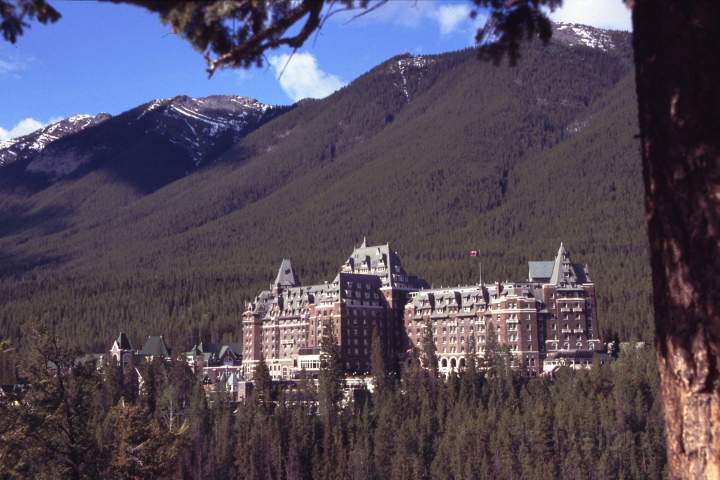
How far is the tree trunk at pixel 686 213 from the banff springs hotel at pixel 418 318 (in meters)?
123

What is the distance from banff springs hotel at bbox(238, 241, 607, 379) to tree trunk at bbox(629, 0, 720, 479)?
123080 millimetres

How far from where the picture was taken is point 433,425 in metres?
110

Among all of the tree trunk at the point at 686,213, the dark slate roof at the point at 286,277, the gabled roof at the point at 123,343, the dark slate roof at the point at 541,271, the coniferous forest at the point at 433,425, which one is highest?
the dark slate roof at the point at 286,277

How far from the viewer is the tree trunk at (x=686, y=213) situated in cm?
850

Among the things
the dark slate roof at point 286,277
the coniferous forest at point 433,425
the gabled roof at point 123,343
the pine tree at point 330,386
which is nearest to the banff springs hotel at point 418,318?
the dark slate roof at point 286,277

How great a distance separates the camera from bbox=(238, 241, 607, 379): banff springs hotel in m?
138

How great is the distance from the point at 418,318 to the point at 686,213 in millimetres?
143577

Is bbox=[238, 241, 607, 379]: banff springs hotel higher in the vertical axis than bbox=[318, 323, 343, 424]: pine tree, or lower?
higher

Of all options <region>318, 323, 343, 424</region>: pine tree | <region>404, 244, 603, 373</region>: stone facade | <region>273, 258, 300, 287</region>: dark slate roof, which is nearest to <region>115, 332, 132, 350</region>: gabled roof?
<region>273, 258, 300, 287</region>: dark slate roof

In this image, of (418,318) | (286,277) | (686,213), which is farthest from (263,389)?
(686,213)

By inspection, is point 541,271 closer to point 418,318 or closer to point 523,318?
point 523,318

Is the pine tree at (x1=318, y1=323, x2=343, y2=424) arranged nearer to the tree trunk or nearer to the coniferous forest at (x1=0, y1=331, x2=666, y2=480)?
the coniferous forest at (x1=0, y1=331, x2=666, y2=480)

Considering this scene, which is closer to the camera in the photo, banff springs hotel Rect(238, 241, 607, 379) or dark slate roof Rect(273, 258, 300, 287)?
banff springs hotel Rect(238, 241, 607, 379)

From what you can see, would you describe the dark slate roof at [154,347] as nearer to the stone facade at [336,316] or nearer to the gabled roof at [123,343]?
the gabled roof at [123,343]
